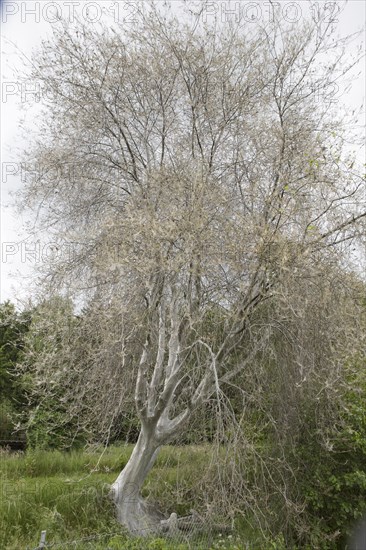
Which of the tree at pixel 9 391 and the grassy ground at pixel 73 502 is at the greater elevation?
the tree at pixel 9 391

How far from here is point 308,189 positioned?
7.00 meters

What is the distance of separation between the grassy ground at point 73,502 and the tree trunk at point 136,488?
0.19 metres

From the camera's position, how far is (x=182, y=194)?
725cm

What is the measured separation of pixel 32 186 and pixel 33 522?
467 cm

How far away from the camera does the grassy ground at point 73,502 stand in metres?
6.62

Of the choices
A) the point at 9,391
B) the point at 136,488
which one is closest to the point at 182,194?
the point at 136,488

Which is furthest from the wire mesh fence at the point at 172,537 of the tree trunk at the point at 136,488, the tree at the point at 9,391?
the tree at the point at 9,391

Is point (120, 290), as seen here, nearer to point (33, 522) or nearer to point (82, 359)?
point (82, 359)

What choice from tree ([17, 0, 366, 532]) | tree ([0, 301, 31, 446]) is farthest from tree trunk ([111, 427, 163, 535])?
tree ([0, 301, 31, 446])

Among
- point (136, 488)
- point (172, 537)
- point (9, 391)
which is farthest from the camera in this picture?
point (9, 391)

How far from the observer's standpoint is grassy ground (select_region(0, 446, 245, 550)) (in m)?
6.62

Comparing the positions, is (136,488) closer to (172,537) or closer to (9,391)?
(172,537)

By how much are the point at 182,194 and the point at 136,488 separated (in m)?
3.93

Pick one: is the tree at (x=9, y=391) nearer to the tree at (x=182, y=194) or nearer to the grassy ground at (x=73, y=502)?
the grassy ground at (x=73, y=502)
